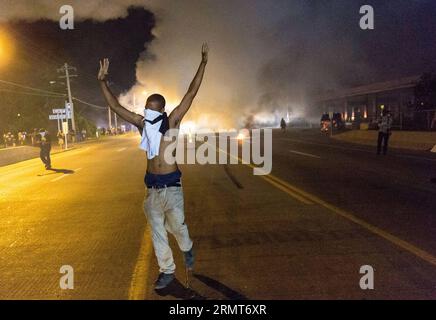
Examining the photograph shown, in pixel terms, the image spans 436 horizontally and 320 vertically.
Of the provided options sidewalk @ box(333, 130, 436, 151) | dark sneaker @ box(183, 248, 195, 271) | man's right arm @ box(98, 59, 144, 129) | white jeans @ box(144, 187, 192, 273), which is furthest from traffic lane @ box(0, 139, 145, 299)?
sidewalk @ box(333, 130, 436, 151)

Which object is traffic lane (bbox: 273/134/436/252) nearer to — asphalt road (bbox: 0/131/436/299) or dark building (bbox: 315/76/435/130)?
asphalt road (bbox: 0/131/436/299)

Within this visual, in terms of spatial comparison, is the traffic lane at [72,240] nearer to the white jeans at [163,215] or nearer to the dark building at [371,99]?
the white jeans at [163,215]

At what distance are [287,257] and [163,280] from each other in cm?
152

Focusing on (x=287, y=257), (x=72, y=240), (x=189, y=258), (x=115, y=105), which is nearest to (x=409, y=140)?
(x=287, y=257)

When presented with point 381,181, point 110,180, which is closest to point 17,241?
point 110,180

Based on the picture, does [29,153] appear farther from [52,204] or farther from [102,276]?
[102,276]

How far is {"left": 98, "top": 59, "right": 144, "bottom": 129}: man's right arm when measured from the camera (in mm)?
4398

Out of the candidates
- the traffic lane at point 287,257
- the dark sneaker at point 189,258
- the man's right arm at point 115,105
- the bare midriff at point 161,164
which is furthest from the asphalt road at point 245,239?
the man's right arm at point 115,105

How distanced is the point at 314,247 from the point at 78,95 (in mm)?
68191

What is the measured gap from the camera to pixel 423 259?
486 centimetres

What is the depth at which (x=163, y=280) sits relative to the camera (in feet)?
14.0

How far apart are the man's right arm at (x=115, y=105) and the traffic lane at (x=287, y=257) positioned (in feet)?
5.15

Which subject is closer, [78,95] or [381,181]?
[381,181]

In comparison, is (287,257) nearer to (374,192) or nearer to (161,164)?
(161,164)
